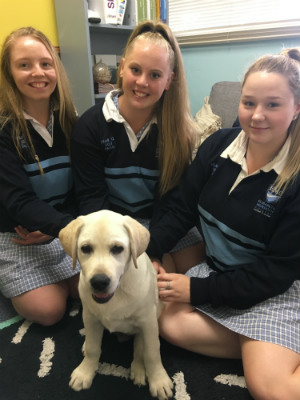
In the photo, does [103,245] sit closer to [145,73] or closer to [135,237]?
[135,237]

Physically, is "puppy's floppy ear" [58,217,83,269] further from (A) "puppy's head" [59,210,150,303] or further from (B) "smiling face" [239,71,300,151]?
(B) "smiling face" [239,71,300,151]

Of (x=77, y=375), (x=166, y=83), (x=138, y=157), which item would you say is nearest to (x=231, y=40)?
(x=166, y=83)

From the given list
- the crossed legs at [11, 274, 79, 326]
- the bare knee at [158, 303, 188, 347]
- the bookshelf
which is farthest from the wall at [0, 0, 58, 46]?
the bare knee at [158, 303, 188, 347]

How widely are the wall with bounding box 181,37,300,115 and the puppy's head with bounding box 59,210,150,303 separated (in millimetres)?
2044

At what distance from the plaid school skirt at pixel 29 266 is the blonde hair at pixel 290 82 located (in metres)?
1.00

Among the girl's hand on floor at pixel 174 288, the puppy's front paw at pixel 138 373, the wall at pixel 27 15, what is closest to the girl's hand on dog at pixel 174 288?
the girl's hand on floor at pixel 174 288

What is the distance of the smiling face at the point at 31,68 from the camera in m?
1.33

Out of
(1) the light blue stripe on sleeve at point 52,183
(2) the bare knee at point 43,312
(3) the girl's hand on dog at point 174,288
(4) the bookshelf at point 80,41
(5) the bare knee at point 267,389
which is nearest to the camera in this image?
(5) the bare knee at point 267,389

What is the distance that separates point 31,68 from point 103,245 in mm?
926

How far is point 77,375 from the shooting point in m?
1.13

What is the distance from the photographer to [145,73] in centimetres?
130

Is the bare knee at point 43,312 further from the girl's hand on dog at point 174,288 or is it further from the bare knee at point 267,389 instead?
the bare knee at point 267,389

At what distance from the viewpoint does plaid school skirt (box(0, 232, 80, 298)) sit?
1376mm

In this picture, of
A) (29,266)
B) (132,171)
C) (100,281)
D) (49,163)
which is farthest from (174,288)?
(49,163)
